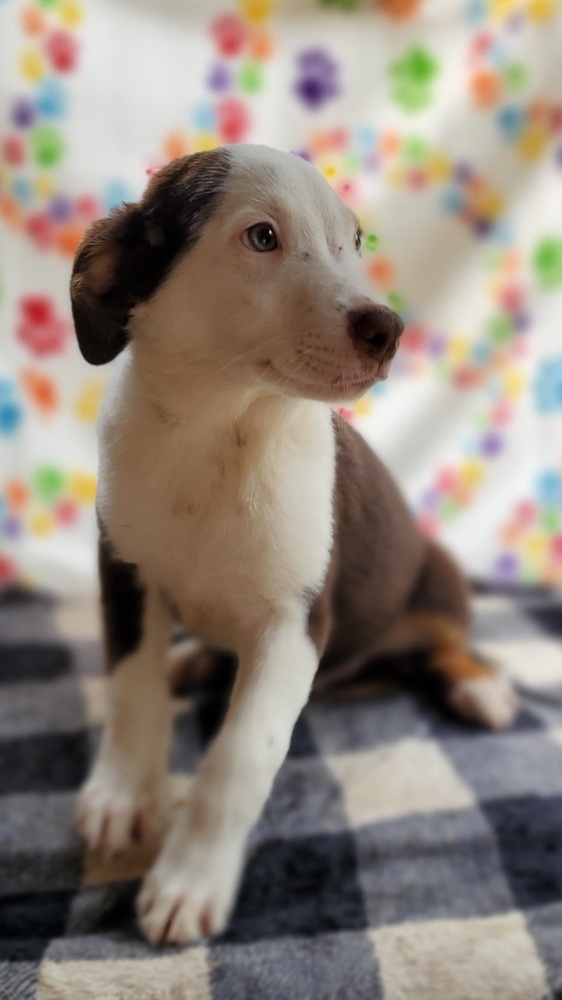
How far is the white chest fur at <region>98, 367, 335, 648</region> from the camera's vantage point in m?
0.86

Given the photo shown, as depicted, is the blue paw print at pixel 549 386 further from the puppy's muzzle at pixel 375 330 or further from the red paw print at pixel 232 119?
the puppy's muzzle at pixel 375 330

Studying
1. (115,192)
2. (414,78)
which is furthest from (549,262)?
(115,192)

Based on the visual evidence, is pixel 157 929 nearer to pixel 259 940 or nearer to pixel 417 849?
pixel 259 940

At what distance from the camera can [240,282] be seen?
80 cm

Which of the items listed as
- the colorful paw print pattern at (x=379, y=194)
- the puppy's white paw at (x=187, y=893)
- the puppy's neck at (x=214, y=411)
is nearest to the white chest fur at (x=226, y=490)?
the puppy's neck at (x=214, y=411)

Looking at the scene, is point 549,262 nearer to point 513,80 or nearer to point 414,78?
point 513,80

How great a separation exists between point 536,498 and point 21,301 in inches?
51.0

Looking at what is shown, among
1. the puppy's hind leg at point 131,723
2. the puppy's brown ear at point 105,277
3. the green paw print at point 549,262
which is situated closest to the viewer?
the puppy's brown ear at point 105,277

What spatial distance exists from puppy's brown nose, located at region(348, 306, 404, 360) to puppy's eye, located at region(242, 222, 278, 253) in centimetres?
11

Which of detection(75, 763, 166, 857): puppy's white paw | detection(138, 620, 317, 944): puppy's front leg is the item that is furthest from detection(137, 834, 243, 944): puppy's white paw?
detection(75, 763, 166, 857): puppy's white paw

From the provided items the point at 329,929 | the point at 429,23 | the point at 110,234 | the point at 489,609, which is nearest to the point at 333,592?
the point at 329,929

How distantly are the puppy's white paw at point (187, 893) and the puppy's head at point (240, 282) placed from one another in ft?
1.70

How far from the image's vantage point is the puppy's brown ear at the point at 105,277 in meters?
0.83

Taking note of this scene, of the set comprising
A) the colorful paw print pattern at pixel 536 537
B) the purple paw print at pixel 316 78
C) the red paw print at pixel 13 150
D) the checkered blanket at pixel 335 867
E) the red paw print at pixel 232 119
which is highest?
the purple paw print at pixel 316 78
